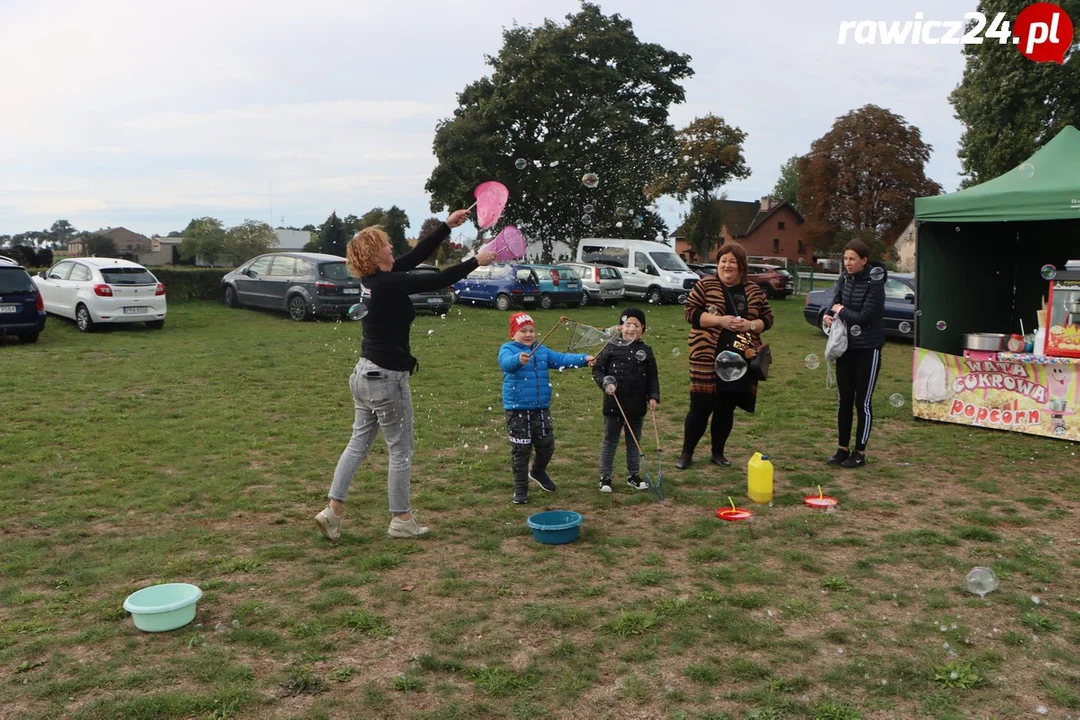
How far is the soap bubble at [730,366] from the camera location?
657 cm

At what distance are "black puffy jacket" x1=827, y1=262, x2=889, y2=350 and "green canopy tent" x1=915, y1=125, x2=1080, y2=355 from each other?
290cm

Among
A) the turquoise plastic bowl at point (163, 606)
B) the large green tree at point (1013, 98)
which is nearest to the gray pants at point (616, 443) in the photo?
the turquoise plastic bowl at point (163, 606)

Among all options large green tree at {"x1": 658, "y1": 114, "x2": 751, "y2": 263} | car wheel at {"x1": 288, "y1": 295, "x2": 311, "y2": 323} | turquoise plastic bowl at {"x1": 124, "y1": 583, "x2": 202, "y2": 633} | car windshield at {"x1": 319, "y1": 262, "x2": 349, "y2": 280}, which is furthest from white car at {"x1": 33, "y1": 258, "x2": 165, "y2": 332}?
large green tree at {"x1": 658, "y1": 114, "x2": 751, "y2": 263}

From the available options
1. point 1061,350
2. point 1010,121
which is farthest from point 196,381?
point 1010,121

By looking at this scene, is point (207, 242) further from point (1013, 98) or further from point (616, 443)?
point (616, 443)

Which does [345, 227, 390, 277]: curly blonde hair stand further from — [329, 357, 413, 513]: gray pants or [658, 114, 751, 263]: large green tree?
[658, 114, 751, 263]: large green tree

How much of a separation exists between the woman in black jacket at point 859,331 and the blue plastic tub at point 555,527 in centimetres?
297

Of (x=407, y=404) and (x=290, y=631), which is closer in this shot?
(x=290, y=631)

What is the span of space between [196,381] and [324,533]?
6.98 meters

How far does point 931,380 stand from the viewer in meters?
9.45

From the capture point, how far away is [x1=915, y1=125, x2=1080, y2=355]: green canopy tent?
9359 mm

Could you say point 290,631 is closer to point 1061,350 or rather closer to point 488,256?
point 488,256

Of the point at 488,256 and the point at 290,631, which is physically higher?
the point at 488,256

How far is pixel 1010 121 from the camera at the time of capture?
95.0 ft
